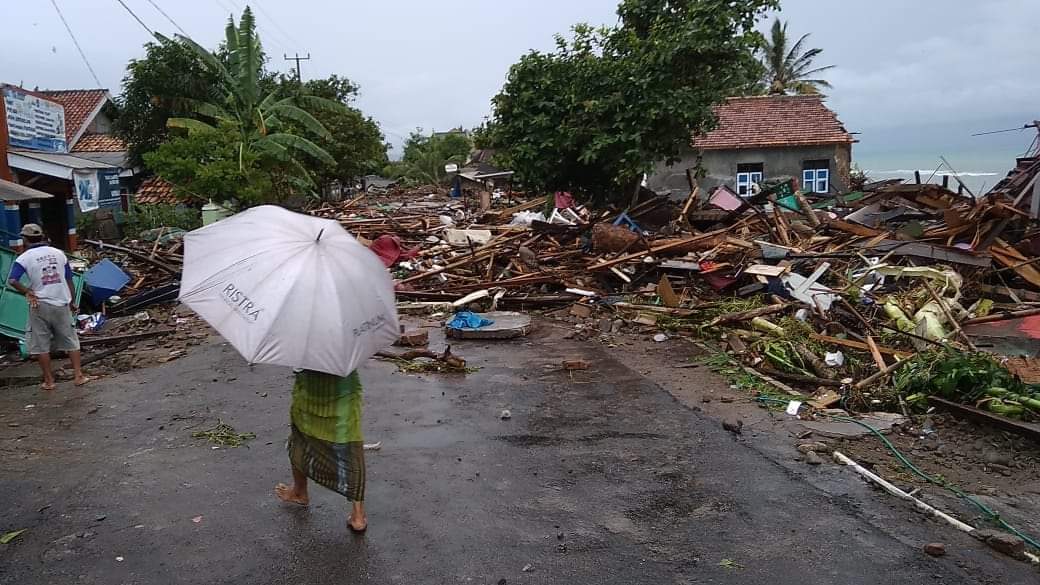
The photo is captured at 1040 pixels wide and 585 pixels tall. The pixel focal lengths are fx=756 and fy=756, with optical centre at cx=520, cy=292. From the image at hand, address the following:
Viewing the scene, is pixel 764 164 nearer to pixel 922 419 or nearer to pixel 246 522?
pixel 922 419

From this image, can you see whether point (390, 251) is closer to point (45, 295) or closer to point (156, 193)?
point (45, 295)

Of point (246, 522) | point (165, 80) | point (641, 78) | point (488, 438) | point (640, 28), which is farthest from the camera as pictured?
point (165, 80)

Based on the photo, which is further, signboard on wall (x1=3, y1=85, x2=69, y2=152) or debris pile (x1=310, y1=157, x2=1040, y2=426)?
signboard on wall (x1=3, y1=85, x2=69, y2=152)

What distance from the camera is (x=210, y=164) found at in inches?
785

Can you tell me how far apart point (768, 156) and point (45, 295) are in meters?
26.3

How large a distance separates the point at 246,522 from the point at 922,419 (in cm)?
561

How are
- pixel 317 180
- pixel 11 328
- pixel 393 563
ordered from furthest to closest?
1. pixel 317 180
2. pixel 11 328
3. pixel 393 563

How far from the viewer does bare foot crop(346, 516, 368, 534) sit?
4.43 metres

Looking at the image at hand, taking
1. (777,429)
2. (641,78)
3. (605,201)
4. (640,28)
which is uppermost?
(640,28)

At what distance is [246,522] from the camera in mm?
→ 4574

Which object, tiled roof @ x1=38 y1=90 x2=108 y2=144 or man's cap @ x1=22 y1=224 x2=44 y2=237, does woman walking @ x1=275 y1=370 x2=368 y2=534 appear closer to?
man's cap @ x1=22 y1=224 x2=44 y2=237

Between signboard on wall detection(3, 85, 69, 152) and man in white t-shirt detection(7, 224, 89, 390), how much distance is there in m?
9.87

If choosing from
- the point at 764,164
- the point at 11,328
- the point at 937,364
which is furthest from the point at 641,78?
the point at 764,164

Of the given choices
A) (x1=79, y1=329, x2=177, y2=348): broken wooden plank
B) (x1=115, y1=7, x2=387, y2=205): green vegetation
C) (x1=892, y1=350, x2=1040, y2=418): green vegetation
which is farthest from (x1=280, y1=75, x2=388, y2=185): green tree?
(x1=892, y1=350, x2=1040, y2=418): green vegetation
